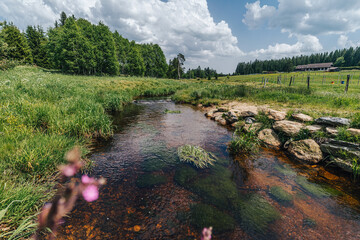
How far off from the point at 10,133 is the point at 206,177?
6.83 m

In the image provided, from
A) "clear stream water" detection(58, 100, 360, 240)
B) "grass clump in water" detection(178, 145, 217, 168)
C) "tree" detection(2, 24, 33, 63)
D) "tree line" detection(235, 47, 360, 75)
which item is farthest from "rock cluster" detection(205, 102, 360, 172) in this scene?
"tree line" detection(235, 47, 360, 75)

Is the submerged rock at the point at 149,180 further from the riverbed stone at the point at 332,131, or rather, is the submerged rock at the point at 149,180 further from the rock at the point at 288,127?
the riverbed stone at the point at 332,131

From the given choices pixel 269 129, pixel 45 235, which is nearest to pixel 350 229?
pixel 269 129

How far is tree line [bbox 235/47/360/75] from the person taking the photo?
111m

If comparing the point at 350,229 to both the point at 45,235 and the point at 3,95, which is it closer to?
the point at 45,235

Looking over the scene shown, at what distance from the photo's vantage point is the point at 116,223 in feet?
13.0

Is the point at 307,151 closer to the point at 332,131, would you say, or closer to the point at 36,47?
the point at 332,131

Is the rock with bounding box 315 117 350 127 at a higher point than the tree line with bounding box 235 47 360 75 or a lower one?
lower

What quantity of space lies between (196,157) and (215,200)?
86.8 inches

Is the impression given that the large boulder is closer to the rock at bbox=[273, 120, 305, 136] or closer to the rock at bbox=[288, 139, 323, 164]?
the rock at bbox=[288, 139, 323, 164]

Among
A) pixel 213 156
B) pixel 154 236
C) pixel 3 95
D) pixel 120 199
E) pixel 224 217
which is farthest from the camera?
pixel 3 95

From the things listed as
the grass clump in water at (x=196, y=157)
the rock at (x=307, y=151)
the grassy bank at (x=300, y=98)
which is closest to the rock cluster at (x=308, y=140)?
the rock at (x=307, y=151)

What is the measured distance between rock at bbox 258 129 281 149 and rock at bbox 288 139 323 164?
2.74 ft

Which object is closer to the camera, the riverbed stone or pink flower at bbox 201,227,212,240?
pink flower at bbox 201,227,212,240
